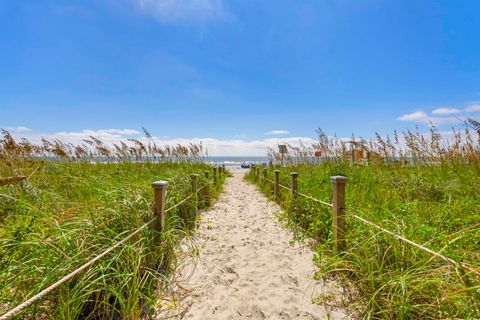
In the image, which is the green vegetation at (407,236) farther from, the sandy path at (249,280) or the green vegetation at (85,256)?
the green vegetation at (85,256)

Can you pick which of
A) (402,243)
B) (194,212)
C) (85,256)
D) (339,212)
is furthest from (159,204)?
(402,243)

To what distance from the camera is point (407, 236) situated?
7.73 ft

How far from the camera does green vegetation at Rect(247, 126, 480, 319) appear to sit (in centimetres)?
174

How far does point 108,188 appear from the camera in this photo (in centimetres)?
342

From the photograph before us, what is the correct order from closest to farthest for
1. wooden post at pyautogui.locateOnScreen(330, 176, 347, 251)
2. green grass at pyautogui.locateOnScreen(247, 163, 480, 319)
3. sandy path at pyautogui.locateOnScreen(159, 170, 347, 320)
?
green grass at pyautogui.locateOnScreen(247, 163, 480, 319)
sandy path at pyautogui.locateOnScreen(159, 170, 347, 320)
wooden post at pyautogui.locateOnScreen(330, 176, 347, 251)

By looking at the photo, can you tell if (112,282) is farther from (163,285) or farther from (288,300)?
(288,300)

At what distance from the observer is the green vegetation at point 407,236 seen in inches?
68.7

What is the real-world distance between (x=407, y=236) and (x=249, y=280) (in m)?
1.62

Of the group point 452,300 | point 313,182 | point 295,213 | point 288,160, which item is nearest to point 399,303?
point 452,300

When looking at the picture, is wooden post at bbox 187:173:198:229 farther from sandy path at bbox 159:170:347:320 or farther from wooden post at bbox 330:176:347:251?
wooden post at bbox 330:176:347:251

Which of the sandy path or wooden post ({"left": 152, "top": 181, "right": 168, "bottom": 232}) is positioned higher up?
wooden post ({"left": 152, "top": 181, "right": 168, "bottom": 232})

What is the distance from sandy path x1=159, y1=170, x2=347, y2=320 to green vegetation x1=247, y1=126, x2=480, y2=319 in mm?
286

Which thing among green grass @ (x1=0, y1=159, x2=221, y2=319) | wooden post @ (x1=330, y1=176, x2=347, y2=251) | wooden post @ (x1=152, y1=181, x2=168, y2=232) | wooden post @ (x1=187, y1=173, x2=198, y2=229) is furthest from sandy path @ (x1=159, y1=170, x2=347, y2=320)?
wooden post @ (x1=152, y1=181, x2=168, y2=232)

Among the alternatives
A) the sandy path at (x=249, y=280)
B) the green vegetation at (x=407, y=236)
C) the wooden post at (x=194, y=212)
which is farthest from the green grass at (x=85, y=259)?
the green vegetation at (x=407, y=236)
